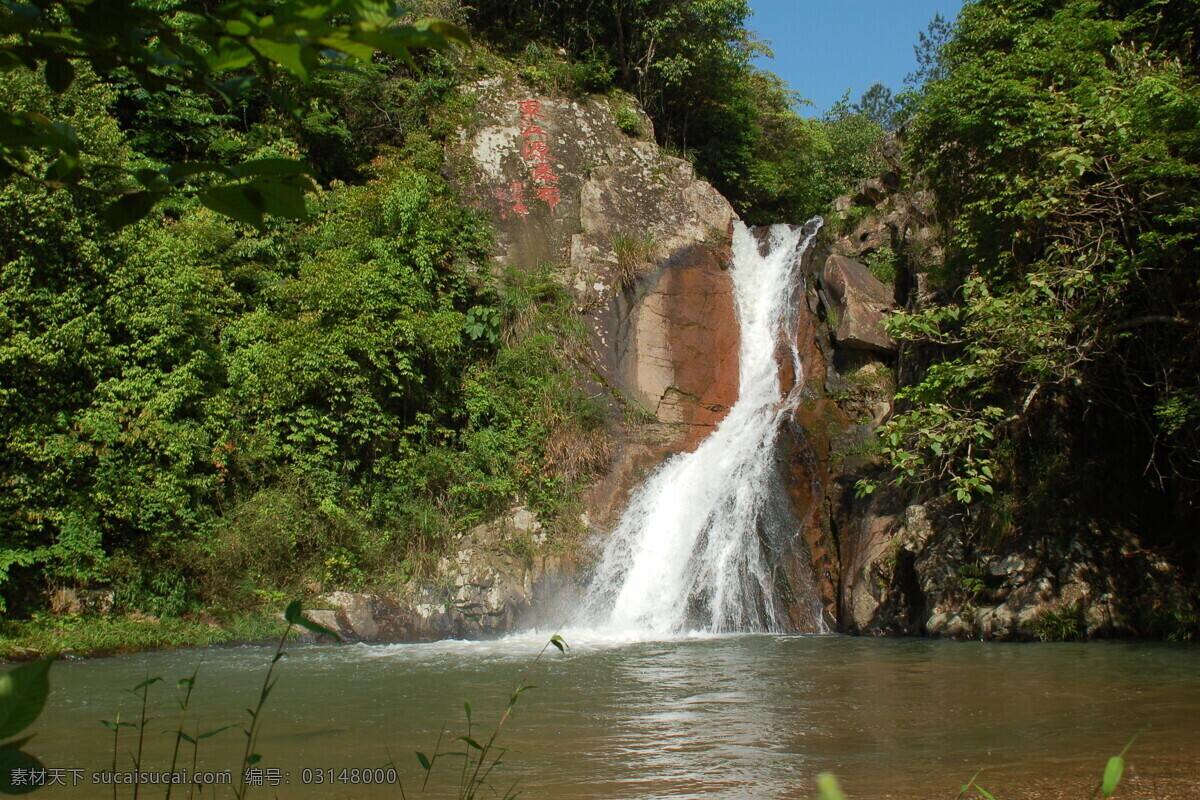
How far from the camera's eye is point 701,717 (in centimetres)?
548

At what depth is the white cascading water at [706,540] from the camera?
1074cm

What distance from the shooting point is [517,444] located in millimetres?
12836

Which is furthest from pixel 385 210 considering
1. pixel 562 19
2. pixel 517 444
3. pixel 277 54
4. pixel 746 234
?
pixel 277 54

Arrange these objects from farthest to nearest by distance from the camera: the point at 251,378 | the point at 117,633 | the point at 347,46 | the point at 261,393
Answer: the point at 261,393, the point at 251,378, the point at 117,633, the point at 347,46

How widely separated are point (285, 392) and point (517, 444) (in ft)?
10.8

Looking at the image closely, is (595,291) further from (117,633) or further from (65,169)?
(65,169)

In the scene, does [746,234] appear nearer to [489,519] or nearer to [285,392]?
[489,519]

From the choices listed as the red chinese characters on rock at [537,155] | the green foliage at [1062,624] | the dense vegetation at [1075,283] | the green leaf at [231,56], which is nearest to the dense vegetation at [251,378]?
the red chinese characters on rock at [537,155]

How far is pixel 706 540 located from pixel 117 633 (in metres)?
6.98

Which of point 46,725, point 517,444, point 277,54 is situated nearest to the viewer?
point 277,54

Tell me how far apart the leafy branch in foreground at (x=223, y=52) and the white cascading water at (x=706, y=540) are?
381 inches

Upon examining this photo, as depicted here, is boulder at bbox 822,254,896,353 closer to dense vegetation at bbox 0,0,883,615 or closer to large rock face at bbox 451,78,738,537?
large rock face at bbox 451,78,738,537

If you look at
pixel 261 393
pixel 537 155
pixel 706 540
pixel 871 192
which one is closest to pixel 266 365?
pixel 261 393

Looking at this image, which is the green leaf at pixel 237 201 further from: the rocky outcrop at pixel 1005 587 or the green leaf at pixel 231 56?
the rocky outcrop at pixel 1005 587
